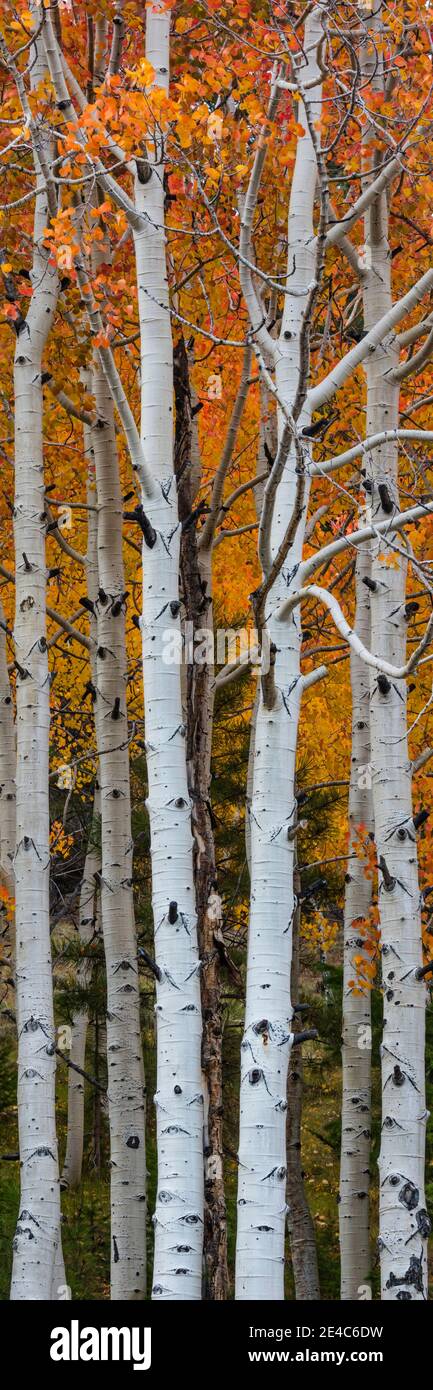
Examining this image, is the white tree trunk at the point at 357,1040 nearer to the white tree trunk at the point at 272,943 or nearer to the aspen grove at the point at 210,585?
the aspen grove at the point at 210,585

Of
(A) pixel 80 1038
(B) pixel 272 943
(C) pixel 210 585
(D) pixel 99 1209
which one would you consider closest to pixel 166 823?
(B) pixel 272 943

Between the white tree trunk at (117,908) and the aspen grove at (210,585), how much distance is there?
2cm

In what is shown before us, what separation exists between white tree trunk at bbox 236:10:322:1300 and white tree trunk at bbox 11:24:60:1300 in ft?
6.16

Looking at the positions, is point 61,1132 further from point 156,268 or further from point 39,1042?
point 156,268

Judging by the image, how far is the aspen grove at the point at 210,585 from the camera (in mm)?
4566

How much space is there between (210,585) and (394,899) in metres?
2.38

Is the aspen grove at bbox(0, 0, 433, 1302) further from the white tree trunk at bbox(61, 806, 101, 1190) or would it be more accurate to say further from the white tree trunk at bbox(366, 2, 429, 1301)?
the white tree trunk at bbox(61, 806, 101, 1190)

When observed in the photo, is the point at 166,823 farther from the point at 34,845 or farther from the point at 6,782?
the point at 6,782

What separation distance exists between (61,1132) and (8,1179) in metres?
3.10

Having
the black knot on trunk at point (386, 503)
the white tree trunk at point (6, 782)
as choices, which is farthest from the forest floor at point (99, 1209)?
the black knot on trunk at point (386, 503)

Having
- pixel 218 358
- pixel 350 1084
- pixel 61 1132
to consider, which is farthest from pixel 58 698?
pixel 350 1084

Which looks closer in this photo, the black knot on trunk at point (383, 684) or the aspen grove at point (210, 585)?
the aspen grove at point (210, 585)

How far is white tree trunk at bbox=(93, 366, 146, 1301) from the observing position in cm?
695

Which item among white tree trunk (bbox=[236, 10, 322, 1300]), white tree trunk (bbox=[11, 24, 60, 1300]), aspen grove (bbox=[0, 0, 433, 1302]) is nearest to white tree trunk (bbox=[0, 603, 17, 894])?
aspen grove (bbox=[0, 0, 433, 1302])
